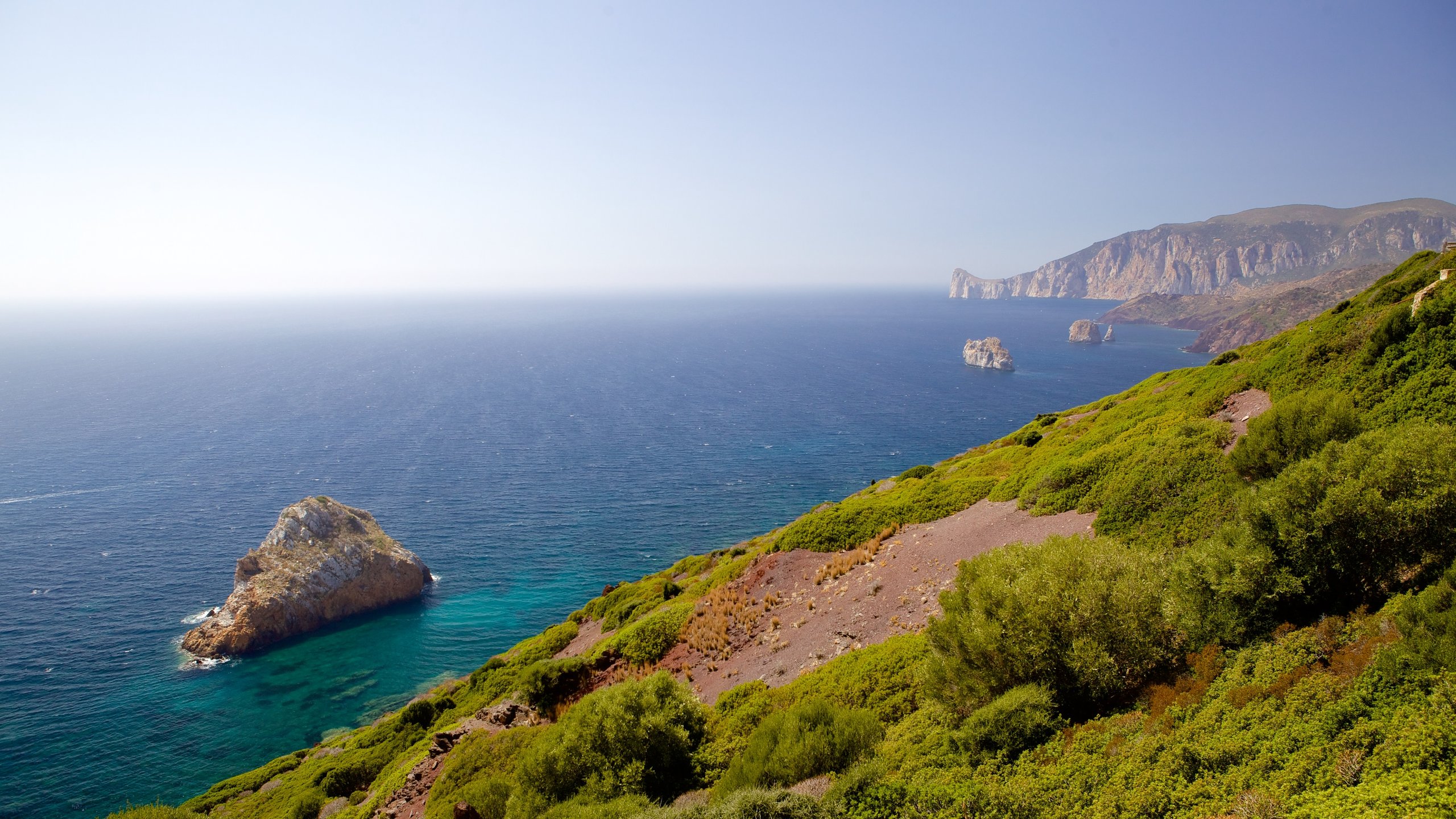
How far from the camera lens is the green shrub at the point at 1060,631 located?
14.7 m

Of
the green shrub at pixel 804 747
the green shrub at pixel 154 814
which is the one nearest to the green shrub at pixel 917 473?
the green shrub at pixel 804 747

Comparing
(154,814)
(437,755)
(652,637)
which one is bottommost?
(154,814)

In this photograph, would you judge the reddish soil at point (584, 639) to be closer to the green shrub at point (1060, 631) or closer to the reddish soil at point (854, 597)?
the reddish soil at point (854, 597)

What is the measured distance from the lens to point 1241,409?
29266mm

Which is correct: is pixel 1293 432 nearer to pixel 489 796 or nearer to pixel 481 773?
pixel 489 796

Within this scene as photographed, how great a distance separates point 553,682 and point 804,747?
645 inches

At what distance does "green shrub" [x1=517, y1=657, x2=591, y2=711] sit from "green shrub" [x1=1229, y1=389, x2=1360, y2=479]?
93.3 ft

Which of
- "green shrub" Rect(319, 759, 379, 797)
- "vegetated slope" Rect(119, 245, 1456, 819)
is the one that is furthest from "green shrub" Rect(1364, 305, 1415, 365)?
"green shrub" Rect(319, 759, 379, 797)

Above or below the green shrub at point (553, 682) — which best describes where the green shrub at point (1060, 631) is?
above

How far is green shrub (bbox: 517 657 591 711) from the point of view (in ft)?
90.6

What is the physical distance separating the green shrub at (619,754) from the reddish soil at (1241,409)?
25.4m

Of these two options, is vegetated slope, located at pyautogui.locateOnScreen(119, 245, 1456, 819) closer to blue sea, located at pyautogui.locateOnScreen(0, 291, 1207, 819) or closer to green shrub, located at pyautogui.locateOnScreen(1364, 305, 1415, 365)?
green shrub, located at pyautogui.locateOnScreen(1364, 305, 1415, 365)

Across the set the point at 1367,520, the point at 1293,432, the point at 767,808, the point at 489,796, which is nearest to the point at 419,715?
the point at 489,796

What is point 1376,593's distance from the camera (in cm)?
1404
